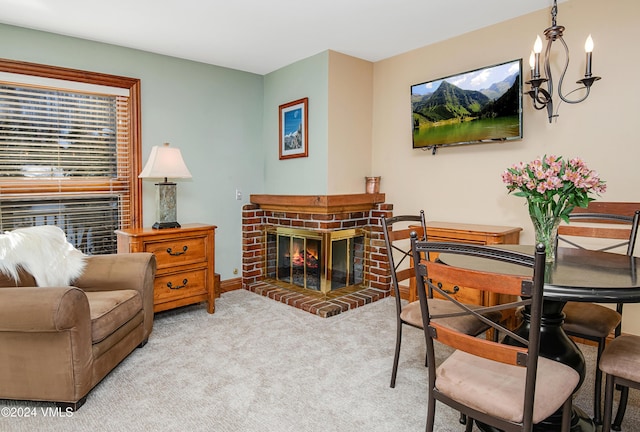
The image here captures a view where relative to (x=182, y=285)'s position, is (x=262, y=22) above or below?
above

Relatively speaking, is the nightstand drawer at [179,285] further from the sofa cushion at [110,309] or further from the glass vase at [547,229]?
the glass vase at [547,229]

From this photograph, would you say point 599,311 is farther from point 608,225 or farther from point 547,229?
point 608,225

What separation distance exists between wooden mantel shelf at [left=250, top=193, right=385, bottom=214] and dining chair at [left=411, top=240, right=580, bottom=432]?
2.29 meters

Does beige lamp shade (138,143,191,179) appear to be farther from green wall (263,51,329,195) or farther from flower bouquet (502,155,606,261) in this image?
flower bouquet (502,155,606,261)

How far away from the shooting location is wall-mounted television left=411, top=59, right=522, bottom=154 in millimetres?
3002

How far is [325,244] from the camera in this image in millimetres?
3877

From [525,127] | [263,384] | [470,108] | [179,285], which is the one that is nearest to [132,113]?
[179,285]

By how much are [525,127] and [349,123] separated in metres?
1.62

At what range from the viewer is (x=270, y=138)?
14.8 feet

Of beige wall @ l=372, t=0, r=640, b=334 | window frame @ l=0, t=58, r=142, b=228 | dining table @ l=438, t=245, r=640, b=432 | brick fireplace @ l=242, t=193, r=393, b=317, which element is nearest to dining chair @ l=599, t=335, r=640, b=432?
dining table @ l=438, t=245, r=640, b=432

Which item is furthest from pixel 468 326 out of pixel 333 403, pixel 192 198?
pixel 192 198

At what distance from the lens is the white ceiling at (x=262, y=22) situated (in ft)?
9.31

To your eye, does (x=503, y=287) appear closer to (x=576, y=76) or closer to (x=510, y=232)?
(x=510, y=232)

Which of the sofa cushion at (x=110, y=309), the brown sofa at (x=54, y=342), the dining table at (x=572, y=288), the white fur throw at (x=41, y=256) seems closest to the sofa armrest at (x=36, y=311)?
the brown sofa at (x=54, y=342)
